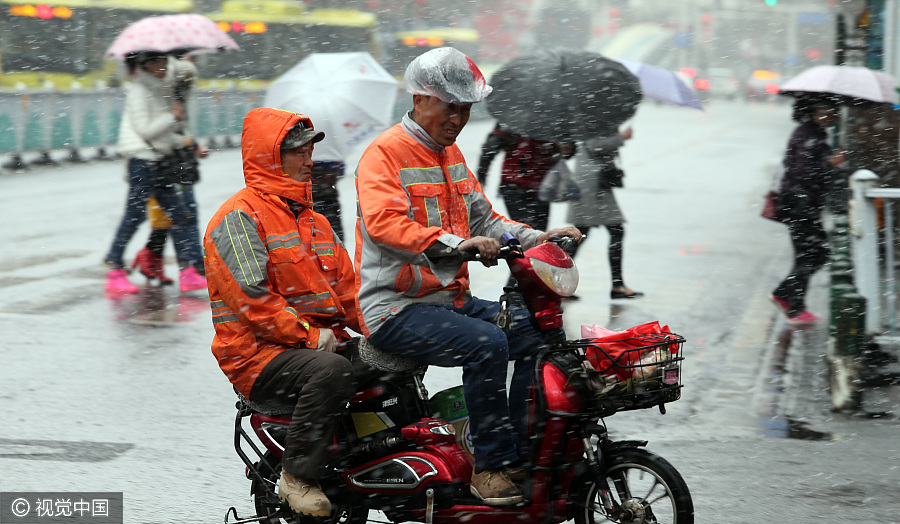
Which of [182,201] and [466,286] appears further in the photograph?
[182,201]

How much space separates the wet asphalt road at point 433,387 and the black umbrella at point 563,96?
149 cm

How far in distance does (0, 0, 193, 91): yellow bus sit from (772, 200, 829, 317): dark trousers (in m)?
17.1

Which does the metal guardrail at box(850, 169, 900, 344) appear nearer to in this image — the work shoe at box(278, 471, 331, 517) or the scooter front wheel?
the scooter front wheel

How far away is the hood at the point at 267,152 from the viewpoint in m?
3.91

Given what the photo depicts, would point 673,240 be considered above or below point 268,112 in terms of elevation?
below

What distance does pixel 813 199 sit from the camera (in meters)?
8.24

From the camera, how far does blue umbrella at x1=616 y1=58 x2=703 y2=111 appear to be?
943cm

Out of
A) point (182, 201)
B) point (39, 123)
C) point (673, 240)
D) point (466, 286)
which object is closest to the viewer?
point (466, 286)

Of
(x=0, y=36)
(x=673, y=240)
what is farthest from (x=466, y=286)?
(x=0, y=36)

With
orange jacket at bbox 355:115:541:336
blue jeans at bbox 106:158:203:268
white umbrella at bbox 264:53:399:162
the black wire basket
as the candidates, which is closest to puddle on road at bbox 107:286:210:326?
blue jeans at bbox 106:158:203:268

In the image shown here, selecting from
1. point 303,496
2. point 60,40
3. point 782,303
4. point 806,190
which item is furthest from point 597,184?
point 60,40

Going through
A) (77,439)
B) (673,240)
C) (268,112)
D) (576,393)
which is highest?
(268,112)

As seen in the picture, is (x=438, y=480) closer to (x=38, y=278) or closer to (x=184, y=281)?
(x=184, y=281)

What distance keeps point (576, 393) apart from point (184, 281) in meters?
5.92
